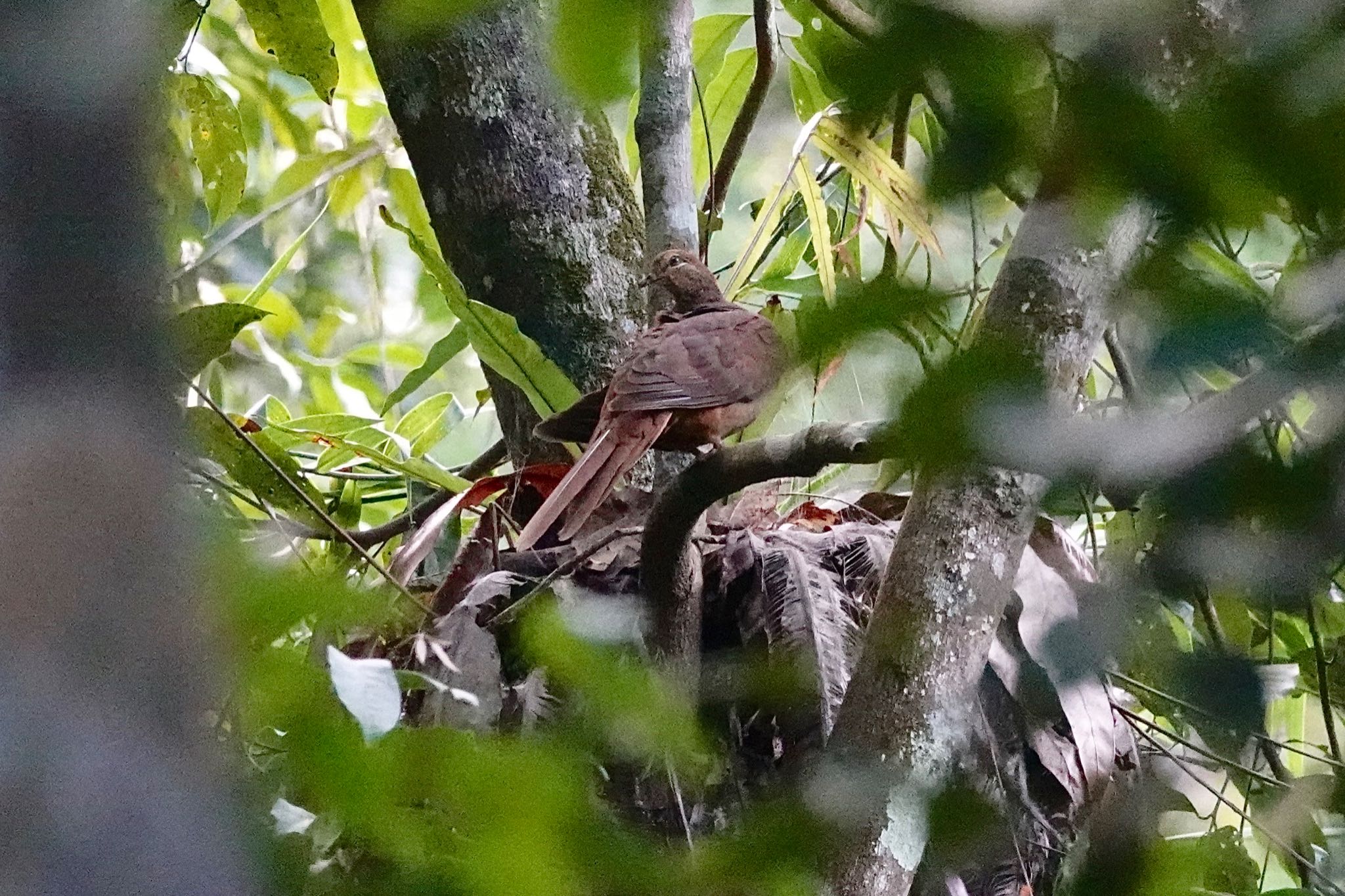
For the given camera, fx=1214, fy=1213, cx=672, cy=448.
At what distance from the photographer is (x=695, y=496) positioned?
1129 millimetres

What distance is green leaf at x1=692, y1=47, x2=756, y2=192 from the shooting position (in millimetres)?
2104

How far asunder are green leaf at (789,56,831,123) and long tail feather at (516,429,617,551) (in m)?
0.64

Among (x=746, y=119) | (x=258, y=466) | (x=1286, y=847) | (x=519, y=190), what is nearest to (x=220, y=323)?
(x=258, y=466)

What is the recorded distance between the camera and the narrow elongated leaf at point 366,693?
526 mm

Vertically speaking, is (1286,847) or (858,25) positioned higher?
(858,25)

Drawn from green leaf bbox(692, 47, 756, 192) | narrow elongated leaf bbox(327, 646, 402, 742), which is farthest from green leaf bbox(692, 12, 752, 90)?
narrow elongated leaf bbox(327, 646, 402, 742)

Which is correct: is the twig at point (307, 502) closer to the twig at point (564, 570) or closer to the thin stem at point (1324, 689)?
the twig at point (564, 570)

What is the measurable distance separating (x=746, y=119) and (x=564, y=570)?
841mm

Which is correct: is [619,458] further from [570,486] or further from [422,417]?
[422,417]

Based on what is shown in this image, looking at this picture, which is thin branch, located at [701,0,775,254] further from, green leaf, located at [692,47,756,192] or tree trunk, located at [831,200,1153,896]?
tree trunk, located at [831,200,1153,896]

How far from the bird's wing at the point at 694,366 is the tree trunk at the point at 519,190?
0.12 m

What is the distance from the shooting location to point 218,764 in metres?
0.39

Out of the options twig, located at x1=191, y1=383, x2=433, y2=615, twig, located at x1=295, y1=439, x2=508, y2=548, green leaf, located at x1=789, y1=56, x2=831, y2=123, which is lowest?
twig, located at x1=295, y1=439, x2=508, y2=548

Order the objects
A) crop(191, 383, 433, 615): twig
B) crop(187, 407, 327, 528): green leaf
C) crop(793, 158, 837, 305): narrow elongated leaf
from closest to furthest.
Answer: crop(191, 383, 433, 615): twig
crop(187, 407, 327, 528): green leaf
crop(793, 158, 837, 305): narrow elongated leaf
